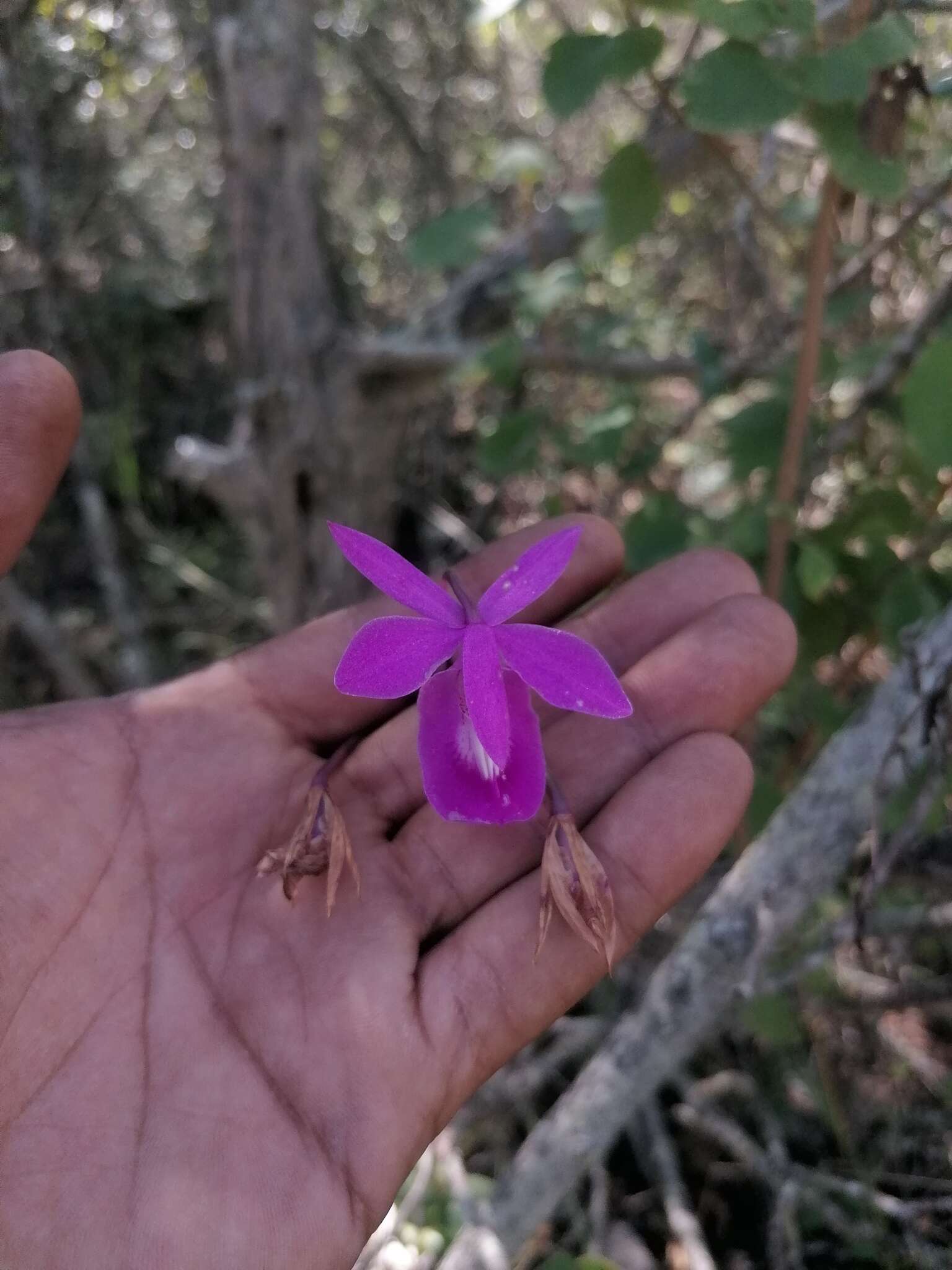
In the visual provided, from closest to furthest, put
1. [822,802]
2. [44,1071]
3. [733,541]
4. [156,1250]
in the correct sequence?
[156,1250] → [44,1071] → [822,802] → [733,541]

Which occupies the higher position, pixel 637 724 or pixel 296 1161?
pixel 637 724

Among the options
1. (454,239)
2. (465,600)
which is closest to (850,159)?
(465,600)

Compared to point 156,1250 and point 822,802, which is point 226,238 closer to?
point 822,802

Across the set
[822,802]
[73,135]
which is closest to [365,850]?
[822,802]

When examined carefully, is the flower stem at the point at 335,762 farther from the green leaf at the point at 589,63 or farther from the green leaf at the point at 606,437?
the green leaf at the point at 589,63

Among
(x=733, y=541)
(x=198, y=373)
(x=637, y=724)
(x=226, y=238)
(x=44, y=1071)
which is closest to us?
(x=44, y=1071)

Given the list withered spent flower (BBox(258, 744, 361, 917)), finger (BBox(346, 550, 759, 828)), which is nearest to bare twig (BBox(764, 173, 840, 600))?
finger (BBox(346, 550, 759, 828))

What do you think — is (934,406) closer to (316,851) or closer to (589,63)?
(589,63)
